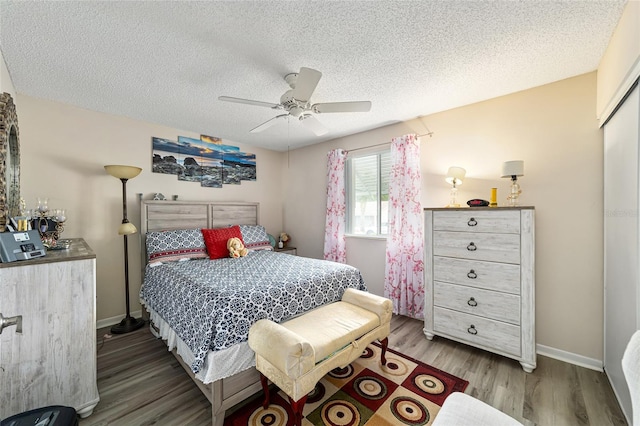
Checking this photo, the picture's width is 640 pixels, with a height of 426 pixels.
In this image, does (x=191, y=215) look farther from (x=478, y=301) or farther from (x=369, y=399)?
(x=478, y=301)

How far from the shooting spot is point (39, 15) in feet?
4.85

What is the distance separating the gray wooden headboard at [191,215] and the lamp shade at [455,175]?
2.89 meters

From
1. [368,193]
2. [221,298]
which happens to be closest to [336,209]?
[368,193]

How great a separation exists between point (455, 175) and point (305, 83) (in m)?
1.86

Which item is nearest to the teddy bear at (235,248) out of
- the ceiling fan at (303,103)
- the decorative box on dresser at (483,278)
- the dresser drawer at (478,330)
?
the ceiling fan at (303,103)

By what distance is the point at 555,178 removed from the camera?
7.56ft

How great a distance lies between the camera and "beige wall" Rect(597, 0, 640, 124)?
54.5 inches

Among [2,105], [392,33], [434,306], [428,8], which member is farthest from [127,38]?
[434,306]

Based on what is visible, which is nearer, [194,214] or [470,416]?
[470,416]

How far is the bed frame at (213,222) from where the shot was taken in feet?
5.19

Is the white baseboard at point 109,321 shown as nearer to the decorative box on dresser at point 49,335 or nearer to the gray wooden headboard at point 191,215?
the gray wooden headboard at point 191,215

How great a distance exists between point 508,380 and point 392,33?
2.70 metres

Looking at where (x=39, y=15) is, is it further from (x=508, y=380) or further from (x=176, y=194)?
(x=508, y=380)

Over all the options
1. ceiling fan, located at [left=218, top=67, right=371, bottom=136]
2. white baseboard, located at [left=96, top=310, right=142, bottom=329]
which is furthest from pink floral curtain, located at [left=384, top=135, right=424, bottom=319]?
white baseboard, located at [left=96, top=310, right=142, bottom=329]
